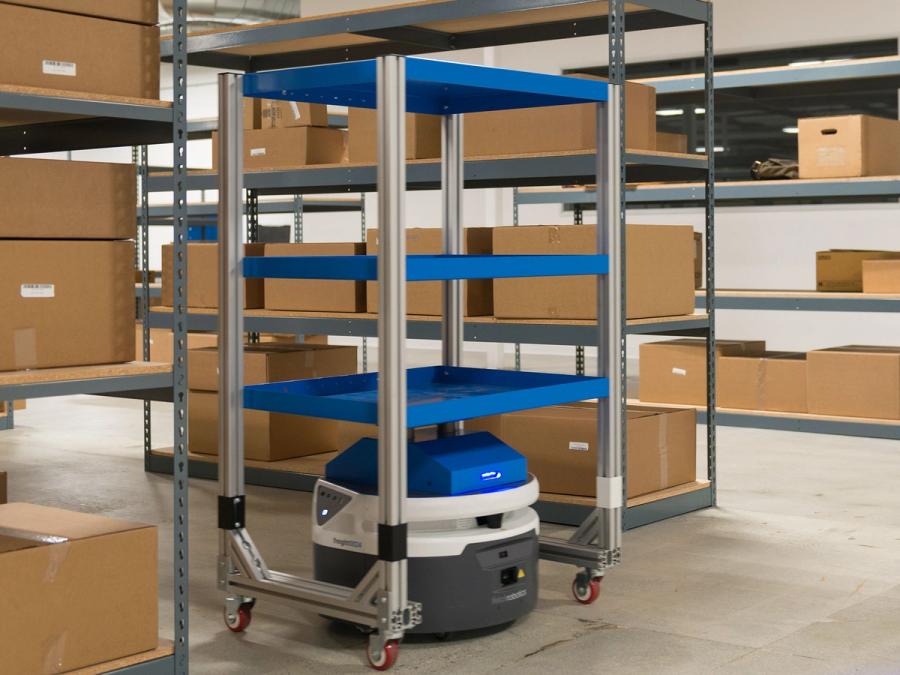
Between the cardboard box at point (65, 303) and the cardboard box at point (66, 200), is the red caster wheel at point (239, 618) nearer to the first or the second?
the cardboard box at point (65, 303)

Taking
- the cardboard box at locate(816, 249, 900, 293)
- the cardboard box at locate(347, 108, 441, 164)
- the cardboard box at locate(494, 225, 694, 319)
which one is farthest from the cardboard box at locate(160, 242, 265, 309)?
the cardboard box at locate(816, 249, 900, 293)

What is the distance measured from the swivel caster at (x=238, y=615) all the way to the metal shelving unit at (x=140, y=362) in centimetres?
59

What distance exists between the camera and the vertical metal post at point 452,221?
12.8ft

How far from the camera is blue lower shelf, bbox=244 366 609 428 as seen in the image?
2.97 meters

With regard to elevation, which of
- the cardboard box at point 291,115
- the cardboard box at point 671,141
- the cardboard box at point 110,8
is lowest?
the cardboard box at point 110,8

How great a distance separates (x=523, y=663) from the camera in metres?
3.01

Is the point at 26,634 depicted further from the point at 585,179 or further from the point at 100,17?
the point at 585,179

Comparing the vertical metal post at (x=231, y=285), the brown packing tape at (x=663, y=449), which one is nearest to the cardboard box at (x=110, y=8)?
the vertical metal post at (x=231, y=285)

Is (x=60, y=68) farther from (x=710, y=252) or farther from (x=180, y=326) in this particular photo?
(x=710, y=252)

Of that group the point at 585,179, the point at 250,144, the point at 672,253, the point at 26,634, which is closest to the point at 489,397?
the point at 26,634

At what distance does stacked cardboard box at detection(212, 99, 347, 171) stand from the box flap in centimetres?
272

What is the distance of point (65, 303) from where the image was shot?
101 inches

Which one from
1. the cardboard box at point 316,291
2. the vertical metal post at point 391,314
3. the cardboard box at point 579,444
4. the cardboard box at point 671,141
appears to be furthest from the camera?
the cardboard box at point 671,141

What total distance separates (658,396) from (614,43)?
3195mm
